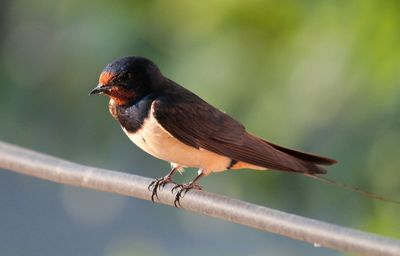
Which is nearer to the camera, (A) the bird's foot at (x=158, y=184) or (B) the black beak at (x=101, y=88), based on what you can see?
Result: (A) the bird's foot at (x=158, y=184)

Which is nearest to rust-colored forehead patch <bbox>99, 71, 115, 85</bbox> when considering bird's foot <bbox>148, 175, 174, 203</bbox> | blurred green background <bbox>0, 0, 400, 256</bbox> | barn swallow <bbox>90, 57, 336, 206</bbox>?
barn swallow <bbox>90, 57, 336, 206</bbox>

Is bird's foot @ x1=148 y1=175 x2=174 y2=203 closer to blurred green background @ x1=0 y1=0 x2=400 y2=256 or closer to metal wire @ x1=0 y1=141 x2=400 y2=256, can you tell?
metal wire @ x1=0 y1=141 x2=400 y2=256

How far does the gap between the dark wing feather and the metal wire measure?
0.24 m

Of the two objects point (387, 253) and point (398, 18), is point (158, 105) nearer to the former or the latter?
point (398, 18)

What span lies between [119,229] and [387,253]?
3493 mm

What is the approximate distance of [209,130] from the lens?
7.72ft

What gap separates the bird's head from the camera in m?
2.27

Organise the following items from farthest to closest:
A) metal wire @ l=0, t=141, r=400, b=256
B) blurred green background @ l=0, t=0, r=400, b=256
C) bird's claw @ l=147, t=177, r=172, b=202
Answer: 1. blurred green background @ l=0, t=0, r=400, b=256
2. bird's claw @ l=147, t=177, r=172, b=202
3. metal wire @ l=0, t=141, r=400, b=256

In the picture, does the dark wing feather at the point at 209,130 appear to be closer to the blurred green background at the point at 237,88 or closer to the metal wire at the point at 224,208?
the metal wire at the point at 224,208

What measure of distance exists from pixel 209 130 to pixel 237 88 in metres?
0.83

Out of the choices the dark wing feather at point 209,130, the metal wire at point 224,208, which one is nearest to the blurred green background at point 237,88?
the dark wing feather at point 209,130

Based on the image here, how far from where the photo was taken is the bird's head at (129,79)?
7.44ft

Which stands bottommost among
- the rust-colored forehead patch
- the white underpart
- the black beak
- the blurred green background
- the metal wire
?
the blurred green background

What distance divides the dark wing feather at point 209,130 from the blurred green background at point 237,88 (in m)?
0.58
